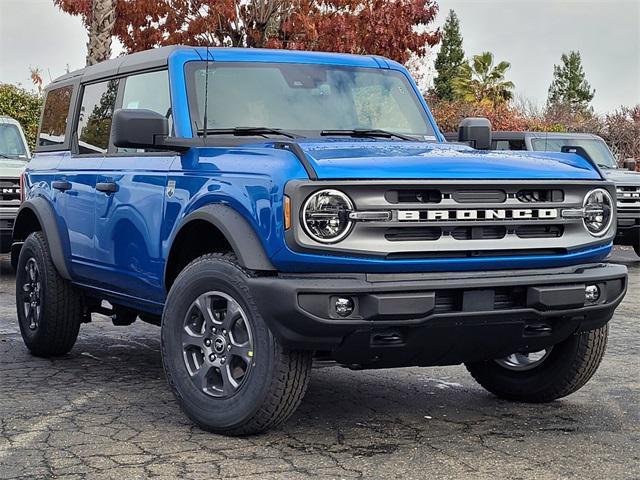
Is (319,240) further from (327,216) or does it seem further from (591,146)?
(591,146)

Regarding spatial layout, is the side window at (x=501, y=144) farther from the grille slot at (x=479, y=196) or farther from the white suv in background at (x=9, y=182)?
A: the grille slot at (x=479, y=196)

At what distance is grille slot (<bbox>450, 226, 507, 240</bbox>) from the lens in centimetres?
499

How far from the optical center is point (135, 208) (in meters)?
6.07

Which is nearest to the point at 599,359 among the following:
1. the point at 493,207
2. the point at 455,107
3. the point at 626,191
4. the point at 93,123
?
the point at 493,207

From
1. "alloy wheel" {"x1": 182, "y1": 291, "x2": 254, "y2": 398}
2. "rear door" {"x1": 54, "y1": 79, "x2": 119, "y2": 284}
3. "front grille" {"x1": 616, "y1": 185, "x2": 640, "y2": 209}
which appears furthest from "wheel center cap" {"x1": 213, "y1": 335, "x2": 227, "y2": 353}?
"front grille" {"x1": 616, "y1": 185, "x2": 640, "y2": 209}

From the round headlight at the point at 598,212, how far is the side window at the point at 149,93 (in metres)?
2.24

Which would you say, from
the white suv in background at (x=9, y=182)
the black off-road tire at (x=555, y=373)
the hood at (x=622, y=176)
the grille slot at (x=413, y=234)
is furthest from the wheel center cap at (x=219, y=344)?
the hood at (x=622, y=176)

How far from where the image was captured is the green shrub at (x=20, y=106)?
24547mm

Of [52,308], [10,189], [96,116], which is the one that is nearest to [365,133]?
[96,116]

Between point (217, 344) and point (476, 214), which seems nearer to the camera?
point (476, 214)

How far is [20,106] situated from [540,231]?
2122 centimetres

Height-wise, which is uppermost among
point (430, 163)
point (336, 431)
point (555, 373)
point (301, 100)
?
point (301, 100)

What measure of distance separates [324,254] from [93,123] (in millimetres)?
2965

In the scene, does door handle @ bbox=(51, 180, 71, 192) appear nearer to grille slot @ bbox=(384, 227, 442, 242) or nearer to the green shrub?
grille slot @ bbox=(384, 227, 442, 242)
